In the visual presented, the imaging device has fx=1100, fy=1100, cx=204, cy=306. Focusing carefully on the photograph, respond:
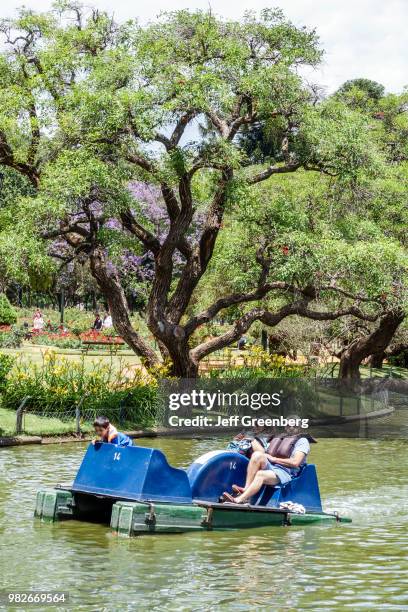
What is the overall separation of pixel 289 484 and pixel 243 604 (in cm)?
474

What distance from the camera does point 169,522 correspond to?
14117 mm

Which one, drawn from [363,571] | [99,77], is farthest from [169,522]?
[99,77]

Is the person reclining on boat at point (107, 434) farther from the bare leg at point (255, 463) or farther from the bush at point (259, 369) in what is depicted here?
the bush at point (259, 369)

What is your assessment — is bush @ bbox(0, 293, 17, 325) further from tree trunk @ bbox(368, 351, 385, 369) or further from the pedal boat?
the pedal boat

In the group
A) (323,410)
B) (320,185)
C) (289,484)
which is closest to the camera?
(289,484)

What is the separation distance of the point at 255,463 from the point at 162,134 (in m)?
14.3

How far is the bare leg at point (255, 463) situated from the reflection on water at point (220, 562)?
2.43ft

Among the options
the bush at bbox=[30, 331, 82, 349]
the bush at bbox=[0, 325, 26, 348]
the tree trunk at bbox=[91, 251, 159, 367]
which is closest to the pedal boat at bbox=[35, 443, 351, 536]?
the tree trunk at bbox=[91, 251, 159, 367]

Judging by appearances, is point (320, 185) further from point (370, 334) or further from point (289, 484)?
point (289, 484)

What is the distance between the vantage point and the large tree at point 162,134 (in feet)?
86.8

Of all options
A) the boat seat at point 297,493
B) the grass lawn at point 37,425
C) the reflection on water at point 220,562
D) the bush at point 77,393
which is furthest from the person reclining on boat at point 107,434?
the bush at point 77,393

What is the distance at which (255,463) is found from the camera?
49.1 ft

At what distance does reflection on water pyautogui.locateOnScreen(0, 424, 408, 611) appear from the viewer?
11008 mm

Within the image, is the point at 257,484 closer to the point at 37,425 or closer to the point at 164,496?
the point at 164,496
